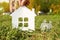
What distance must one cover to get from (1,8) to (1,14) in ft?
0.31

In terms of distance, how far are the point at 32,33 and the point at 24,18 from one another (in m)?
0.26

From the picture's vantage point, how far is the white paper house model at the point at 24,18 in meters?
2.03

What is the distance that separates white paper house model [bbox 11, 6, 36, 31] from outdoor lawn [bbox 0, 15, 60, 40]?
62 mm

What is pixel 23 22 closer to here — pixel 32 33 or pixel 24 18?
pixel 24 18

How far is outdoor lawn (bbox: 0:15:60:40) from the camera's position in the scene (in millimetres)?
1981

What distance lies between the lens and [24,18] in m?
2.07

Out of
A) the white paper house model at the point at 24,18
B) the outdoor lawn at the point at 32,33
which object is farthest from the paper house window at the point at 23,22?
the outdoor lawn at the point at 32,33

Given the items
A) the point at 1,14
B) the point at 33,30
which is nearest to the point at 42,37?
the point at 33,30

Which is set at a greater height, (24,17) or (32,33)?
(24,17)

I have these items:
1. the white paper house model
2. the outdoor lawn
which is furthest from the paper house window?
the outdoor lawn

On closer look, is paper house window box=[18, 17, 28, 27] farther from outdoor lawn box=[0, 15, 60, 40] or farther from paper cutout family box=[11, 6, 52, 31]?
outdoor lawn box=[0, 15, 60, 40]

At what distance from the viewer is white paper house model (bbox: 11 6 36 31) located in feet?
6.65

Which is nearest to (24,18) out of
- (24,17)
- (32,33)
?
(24,17)

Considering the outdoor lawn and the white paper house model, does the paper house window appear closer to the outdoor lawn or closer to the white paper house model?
the white paper house model
